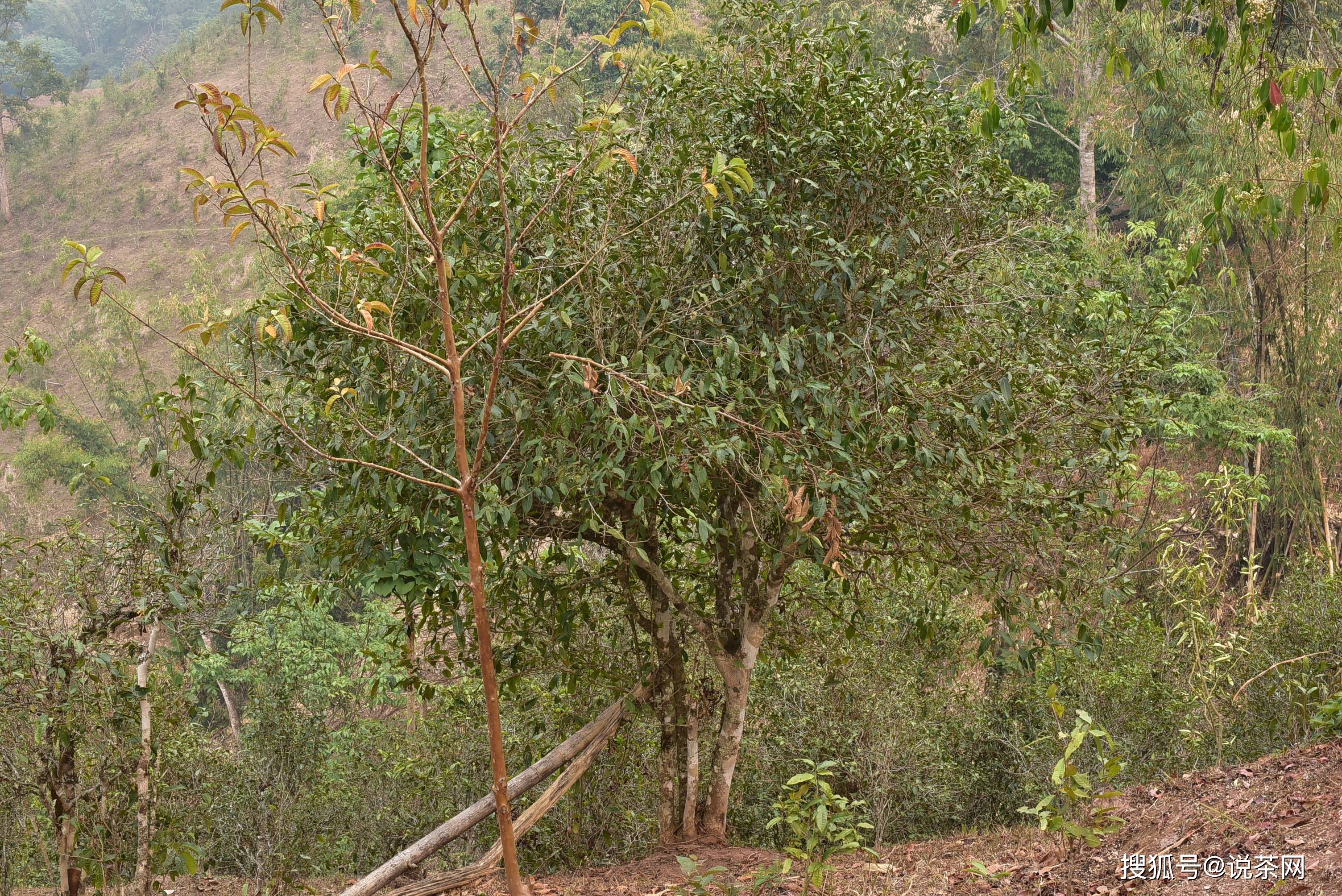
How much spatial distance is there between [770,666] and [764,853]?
7.33 feet

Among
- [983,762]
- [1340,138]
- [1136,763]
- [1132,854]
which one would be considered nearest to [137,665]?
[1132,854]

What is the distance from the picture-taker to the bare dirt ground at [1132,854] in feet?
9.92

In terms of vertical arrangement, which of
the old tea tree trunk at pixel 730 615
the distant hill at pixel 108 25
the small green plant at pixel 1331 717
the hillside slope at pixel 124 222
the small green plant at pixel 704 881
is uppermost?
the distant hill at pixel 108 25

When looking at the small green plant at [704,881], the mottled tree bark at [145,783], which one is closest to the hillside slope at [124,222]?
the mottled tree bark at [145,783]

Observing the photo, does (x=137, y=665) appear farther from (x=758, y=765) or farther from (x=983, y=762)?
(x=983, y=762)

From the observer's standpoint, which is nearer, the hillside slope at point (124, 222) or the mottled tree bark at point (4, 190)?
the hillside slope at point (124, 222)

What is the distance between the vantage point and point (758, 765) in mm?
6699

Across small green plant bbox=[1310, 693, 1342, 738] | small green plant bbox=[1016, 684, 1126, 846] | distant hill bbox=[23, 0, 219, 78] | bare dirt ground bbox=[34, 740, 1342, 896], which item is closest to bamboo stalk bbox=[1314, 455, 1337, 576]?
small green plant bbox=[1310, 693, 1342, 738]

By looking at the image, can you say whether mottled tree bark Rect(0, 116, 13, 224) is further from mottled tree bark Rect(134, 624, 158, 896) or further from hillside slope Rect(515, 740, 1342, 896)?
hillside slope Rect(515, 740, 1342, 896)

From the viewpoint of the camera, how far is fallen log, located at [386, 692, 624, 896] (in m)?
4.12

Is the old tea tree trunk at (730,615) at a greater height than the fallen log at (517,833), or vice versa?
the old tea tree trunk at (730,615)

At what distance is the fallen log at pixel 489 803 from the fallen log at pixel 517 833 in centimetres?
2

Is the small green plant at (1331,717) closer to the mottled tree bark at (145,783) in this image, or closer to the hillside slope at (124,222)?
the mottled tree bark at (145,783)

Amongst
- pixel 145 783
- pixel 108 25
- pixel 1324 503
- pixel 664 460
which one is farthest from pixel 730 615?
pixel 108 25
